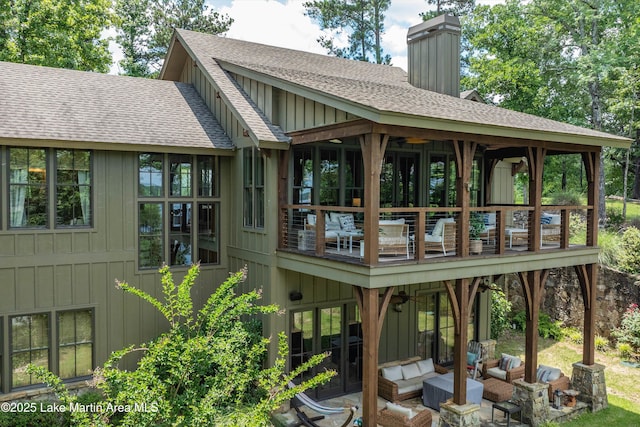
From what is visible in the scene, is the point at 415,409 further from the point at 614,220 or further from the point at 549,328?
the point at 614,220

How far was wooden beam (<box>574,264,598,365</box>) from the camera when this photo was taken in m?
10.9

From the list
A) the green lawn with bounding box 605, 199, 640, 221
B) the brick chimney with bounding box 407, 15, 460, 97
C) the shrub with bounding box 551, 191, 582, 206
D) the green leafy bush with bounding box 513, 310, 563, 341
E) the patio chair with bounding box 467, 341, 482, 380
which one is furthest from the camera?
the green lawn with bounding box 605, 199, 640, 221

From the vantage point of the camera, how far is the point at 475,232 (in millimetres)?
10031

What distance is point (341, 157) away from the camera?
11344 mm

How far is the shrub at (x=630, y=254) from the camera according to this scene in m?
14.2

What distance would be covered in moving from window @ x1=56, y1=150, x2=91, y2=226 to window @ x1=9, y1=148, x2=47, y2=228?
0.26 m

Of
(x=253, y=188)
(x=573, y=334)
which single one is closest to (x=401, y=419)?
(x=253, y=188)

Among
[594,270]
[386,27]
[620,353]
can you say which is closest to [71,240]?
[594,270]

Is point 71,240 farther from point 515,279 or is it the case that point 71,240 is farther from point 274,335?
point 515,279

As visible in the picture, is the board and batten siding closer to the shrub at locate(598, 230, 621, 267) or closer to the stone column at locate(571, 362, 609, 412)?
the stone column at locate(571, 362, 609, 412)

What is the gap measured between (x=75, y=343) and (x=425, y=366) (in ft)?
24.6

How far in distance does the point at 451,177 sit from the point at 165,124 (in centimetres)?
744

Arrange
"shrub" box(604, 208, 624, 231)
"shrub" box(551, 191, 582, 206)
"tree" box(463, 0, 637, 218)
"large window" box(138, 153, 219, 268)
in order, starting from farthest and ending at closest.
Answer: "shrub" box(551, 191, 582, 206)
"tree" box(463, 0, 637, 218)
"shrub" box(604, 208, 624, 231)
"large window" box(138, 153, 219, 268)

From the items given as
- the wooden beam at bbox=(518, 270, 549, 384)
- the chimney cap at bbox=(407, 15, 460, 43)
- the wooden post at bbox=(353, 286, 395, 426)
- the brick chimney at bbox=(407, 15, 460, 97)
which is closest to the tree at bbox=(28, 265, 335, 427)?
the wooden post at bbox=(353, 286, 395, 426)
